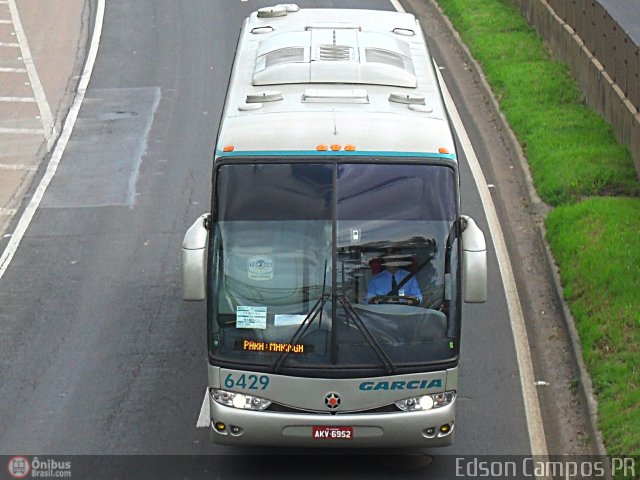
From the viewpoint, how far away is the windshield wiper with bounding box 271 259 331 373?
37.5ft

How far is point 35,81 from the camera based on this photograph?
2594 centimetres

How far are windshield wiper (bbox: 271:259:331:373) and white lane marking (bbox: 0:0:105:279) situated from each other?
6.89m

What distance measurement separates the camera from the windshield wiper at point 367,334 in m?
11.4

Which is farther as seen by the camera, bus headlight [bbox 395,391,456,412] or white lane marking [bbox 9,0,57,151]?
white lane marking [bbox 9,0,57,151]

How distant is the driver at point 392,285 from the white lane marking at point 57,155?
7.32 m

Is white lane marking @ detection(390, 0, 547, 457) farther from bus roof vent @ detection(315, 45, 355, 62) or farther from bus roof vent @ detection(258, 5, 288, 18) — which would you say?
bus roof vent @ detection(258, 5, 288, 18)

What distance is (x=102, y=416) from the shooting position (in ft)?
44.6

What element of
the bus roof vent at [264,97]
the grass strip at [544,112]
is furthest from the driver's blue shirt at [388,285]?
the grass strip at [544,112]

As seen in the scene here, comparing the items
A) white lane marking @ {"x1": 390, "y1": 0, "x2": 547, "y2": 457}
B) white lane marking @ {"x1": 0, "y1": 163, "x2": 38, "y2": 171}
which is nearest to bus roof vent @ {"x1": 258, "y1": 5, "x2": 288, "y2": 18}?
white lane marking @ {"x1": 390, "y1": 0, "x2": 547, "y2": 457}

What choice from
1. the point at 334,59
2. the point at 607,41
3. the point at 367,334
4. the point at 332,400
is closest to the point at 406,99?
the point at 334,59

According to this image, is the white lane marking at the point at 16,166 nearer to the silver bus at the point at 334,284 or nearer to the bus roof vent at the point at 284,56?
the bus roof vent at the point at 284,56

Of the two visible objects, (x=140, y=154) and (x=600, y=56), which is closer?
(x=600, y=56)

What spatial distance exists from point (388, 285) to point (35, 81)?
52.6 ft

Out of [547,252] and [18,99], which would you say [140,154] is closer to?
[18,99]
